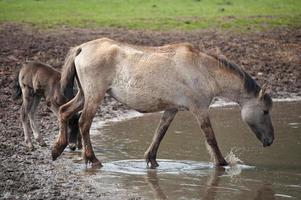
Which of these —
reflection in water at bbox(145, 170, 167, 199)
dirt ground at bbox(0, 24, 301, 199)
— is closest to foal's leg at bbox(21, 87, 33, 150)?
dirt ground at bbox(0, 24, 301, 199)

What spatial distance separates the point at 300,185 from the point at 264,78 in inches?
318

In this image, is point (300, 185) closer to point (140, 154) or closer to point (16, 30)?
point (140, 154)

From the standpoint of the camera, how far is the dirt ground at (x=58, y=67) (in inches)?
346

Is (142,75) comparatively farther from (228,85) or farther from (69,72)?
(228,85)

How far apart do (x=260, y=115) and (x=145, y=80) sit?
5.76 feet

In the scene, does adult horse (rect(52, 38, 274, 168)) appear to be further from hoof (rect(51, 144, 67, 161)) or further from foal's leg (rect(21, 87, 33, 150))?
foal's leg (rect(21, 87, 33, 150))

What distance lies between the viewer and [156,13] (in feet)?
85.5

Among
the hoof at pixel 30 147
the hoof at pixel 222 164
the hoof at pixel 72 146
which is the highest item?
the hoof at pixel 222 164

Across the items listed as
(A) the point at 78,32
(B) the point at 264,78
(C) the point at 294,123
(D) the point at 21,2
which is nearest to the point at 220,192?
(C) the point at 294,123

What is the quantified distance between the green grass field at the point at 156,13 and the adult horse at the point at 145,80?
42.8 ft

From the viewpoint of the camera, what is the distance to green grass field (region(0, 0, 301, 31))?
24125mm

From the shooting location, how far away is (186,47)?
412 inches

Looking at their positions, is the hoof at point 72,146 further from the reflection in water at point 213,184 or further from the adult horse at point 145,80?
the reflection in water at point 213,184

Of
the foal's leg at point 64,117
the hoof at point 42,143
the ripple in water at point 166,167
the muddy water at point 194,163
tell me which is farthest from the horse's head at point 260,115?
the hoof at point 42,143
